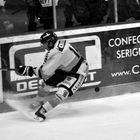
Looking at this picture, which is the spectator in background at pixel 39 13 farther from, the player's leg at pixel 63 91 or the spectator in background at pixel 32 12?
the player's leg at pixel 63 91

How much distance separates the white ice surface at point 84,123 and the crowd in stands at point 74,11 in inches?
41.3

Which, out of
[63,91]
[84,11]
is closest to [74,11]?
[84,11]

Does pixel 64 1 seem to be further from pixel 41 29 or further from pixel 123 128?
pixel 123 128

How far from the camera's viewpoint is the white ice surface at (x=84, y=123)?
5.04 m

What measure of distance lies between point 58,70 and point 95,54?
1.10 metres

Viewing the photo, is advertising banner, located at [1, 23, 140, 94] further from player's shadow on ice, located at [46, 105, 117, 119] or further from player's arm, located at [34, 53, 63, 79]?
player's arm, located at [34, 53, 63, 79]

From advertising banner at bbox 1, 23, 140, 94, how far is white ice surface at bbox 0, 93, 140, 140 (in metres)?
0.40

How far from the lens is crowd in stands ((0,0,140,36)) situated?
251 inches

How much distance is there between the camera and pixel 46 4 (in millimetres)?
6539

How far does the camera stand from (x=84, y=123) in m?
5.56

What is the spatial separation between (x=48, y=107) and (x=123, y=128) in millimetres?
853

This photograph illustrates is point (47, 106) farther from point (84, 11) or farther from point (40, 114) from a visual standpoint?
point (84, 11)

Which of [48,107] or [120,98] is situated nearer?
[48,107]

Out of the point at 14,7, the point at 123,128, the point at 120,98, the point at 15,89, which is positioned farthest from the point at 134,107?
the point at 14,7
